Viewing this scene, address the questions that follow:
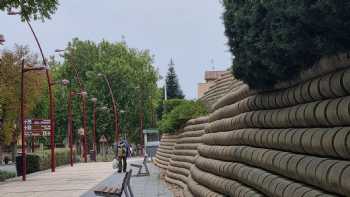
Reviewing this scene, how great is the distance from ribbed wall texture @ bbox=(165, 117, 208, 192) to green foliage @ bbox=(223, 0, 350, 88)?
9.45m

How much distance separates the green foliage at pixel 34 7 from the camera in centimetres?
1428

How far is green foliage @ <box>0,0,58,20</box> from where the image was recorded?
14.3m

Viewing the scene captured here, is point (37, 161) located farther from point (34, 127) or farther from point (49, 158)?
point (49, 158)

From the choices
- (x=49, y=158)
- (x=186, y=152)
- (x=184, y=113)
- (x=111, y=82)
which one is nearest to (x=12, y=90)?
(x=49, y=158)

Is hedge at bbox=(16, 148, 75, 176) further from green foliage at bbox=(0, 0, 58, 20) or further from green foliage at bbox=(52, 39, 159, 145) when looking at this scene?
green foliage at bbox=(52, 39, 159, 145)

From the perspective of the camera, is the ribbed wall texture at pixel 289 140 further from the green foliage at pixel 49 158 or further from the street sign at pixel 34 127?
the green foliage at pixel 49 158

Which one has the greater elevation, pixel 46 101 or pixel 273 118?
pixel 46 101

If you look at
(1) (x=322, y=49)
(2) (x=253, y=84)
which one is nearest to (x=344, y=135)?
(1) (x=322, y=49)

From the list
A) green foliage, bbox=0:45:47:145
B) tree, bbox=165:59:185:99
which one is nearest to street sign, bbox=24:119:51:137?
green foliage, bbox=0:45:47:145

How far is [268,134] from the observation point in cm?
765

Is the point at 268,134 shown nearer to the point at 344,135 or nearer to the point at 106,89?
the point at 344,135

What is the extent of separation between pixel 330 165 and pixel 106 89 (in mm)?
76746

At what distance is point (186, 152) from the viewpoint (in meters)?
20.2

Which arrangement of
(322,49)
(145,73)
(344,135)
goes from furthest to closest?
(145,73) < (322,49) < (344,135)
